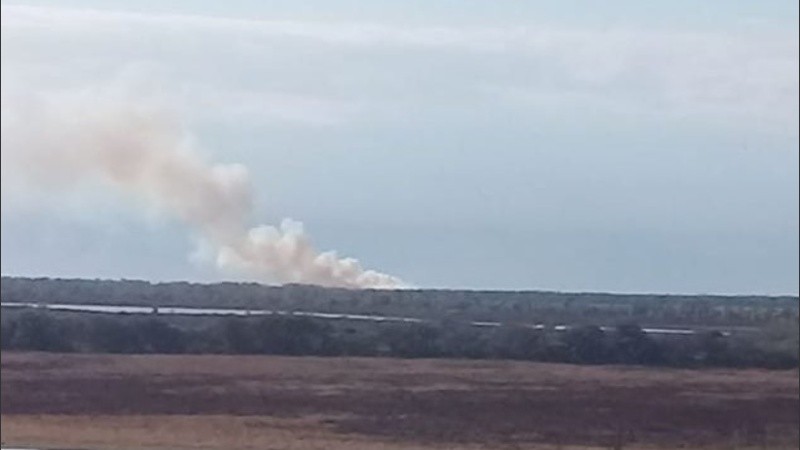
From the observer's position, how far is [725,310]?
22.1 meters

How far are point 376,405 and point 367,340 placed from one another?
0.68 m

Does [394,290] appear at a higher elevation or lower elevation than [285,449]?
higher

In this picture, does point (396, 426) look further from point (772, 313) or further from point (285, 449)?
point (772, 313)

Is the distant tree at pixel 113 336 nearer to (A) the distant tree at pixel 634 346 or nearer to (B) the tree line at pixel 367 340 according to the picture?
(B) the tree line at pixel 367 340

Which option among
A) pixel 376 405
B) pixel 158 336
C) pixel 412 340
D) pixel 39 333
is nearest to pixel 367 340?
pixel 412 340

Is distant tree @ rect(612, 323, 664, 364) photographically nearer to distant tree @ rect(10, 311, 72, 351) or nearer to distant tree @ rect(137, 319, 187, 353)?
distant tree @ rect(137, 319, 187, 353)

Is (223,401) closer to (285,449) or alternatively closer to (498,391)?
(285,449)

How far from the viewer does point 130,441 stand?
22.0 metres

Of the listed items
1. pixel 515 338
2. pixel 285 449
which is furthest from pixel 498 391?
pixel 285 449

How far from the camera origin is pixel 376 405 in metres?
22.4

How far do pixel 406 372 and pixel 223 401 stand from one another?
1.62 meters

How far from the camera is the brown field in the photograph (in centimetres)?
2200

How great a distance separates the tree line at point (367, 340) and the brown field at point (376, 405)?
4.1 inches

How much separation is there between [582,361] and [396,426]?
1743 millimetres
